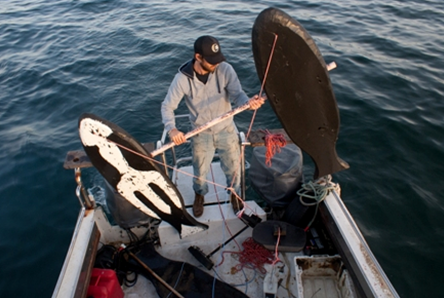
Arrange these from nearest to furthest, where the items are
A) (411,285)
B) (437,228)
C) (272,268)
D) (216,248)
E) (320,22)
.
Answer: (272,268), (216,248), (411,285), (437,228), (320,22)

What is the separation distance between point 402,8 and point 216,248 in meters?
15.2

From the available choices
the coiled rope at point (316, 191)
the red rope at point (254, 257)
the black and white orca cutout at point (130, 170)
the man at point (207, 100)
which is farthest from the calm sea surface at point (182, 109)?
the man at point (207, 100)

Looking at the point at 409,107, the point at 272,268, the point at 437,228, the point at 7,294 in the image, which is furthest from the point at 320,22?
the point at 7,294

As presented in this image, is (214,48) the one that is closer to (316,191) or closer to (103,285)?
(316,191)

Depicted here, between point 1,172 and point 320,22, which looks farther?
point 320,22

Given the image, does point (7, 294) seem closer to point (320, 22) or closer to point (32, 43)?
point (32, 43)

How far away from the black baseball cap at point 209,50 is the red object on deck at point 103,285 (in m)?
2.58

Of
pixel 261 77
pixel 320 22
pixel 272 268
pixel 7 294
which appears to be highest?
pixel 261 77

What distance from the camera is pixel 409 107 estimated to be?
8695mm

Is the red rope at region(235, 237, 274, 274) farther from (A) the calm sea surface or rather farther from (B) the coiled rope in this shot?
(A) the calm sea surface

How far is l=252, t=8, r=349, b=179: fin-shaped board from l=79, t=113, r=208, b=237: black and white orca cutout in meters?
1.41

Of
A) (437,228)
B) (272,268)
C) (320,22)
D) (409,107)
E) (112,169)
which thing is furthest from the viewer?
(320,22)

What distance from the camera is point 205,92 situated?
12.4 feet

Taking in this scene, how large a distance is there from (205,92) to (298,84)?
131 centimetres
